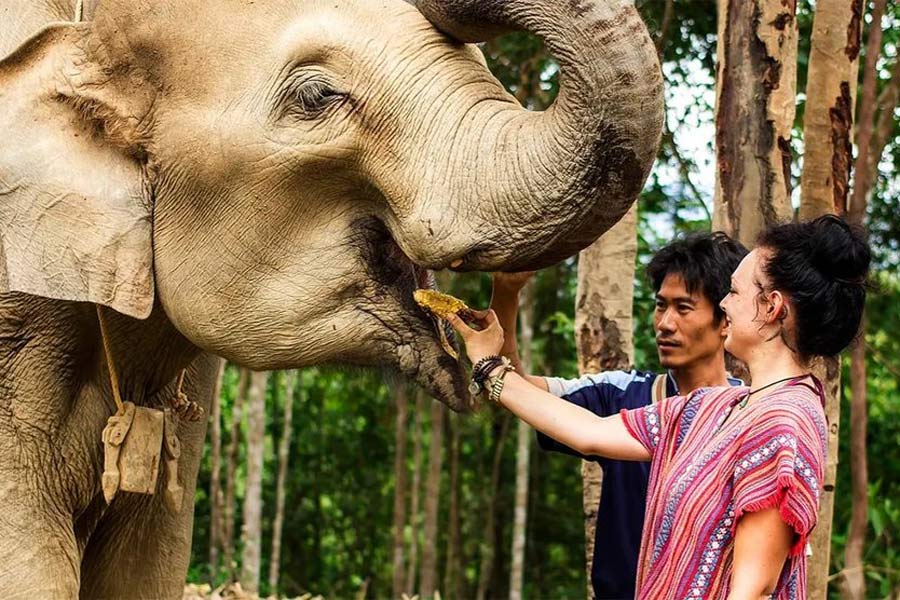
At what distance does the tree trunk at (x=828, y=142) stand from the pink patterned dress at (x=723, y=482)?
55.7 inches

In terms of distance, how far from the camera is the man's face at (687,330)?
Answer: 342cm

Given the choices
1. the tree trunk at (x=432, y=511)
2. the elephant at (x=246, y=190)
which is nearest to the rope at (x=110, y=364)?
the elephant at (x=246, y=190)

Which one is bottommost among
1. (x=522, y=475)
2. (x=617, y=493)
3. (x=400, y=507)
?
(x=617, y=493)

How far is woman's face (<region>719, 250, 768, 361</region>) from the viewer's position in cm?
262

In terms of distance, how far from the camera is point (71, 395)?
3145 millimetres

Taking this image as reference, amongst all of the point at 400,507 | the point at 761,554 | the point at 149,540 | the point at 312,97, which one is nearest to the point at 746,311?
the point at 761,554

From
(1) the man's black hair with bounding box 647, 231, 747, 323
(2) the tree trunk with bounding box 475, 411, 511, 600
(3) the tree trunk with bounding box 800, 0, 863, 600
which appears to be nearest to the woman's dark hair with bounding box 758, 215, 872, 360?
(1) the man's black hair with bounding box 647, 231, 747, 323

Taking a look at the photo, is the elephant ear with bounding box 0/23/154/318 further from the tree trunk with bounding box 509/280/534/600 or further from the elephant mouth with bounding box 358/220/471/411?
the tree trunk with bounding box 509/280/534/600

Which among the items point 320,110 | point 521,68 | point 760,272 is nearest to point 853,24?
point 760,272

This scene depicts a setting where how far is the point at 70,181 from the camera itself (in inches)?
112

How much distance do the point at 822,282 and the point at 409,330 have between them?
2.60ft

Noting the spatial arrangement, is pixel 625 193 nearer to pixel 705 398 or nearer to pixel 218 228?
pixel 705 398

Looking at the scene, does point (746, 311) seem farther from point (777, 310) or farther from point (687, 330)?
point (687, 330)

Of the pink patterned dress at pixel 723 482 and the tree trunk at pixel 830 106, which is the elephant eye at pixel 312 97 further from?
the tree trunk at pixel 830 106
